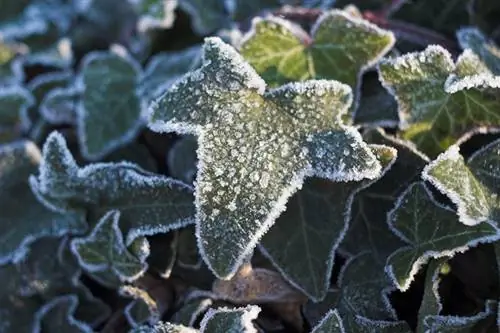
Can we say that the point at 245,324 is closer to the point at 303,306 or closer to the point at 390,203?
the point at 303,306

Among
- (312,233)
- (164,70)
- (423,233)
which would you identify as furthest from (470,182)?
(164,70)

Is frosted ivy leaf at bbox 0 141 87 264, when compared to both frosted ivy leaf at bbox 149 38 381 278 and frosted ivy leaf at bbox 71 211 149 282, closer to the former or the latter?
frosted ivy leaf at bbox 71 211 149 282

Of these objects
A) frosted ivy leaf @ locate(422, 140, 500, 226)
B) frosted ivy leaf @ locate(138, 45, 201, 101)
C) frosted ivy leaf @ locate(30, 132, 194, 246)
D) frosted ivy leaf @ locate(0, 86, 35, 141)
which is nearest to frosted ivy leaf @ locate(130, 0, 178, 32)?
frosted ivy leaf @ locate(138, 45, 201, 101)

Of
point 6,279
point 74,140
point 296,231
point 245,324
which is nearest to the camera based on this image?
point 245,324

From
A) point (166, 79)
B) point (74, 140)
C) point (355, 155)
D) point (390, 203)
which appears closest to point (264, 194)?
point (355, 155)

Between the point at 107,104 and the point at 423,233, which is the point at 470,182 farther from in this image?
the point at 107,104
